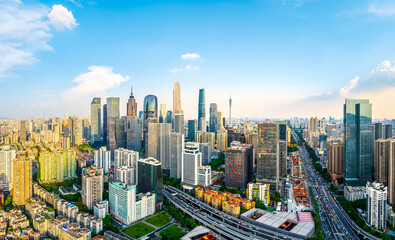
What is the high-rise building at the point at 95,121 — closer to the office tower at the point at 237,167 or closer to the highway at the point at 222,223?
the highway at the point at 222,223

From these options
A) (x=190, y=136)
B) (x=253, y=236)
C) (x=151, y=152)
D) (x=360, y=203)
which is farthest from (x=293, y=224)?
(x=190, y=136)

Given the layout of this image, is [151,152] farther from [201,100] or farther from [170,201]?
[201,100]

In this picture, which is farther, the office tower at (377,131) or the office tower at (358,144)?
the office tower at (377,131)

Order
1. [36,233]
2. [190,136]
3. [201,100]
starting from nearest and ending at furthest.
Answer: [36,233] → [190,136] → [201,100]

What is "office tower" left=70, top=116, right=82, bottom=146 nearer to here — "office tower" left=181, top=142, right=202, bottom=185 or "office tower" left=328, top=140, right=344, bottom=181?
"office tower" left=181, top=142, right=202, bottom=185

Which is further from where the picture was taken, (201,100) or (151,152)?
(201,100)

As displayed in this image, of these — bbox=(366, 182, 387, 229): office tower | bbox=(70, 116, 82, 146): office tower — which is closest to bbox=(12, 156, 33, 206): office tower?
bbox=(366, 182, 387, 229): office tower

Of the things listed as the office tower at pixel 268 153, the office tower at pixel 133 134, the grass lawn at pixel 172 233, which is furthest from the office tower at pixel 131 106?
the grass lawn at pixel 172 233
